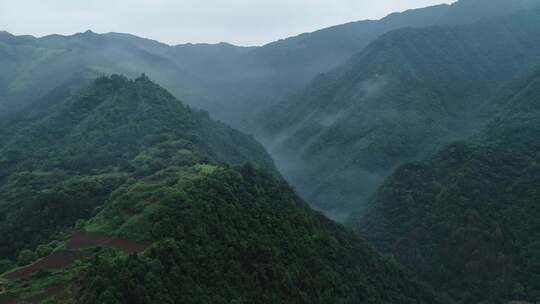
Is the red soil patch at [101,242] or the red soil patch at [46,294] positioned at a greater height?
the red soil patch at [46,294]

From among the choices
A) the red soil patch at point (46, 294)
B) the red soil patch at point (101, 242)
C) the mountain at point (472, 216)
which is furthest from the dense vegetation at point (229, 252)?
the mountain at point (472, 216)

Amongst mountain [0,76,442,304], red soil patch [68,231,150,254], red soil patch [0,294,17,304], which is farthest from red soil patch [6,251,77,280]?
red soil patch [0,294,17,304]

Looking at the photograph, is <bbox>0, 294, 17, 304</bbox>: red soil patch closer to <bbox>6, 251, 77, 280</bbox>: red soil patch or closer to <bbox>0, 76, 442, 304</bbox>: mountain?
<bbox>0, 76, 442, 304</bbox>: mountain

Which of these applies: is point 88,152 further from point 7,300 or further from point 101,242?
point 7,300

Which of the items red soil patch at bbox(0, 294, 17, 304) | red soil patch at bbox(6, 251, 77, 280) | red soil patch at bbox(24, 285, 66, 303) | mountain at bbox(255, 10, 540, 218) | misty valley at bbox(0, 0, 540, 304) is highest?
red soil patch at bbox(0, 294, 17, 304)

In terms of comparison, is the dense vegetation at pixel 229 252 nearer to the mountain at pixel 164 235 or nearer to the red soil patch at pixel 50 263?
the mountain at pixel 164 235

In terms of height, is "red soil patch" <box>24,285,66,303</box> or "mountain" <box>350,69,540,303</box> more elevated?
A: "red soil patch" <box>24,285,66,303</box>
